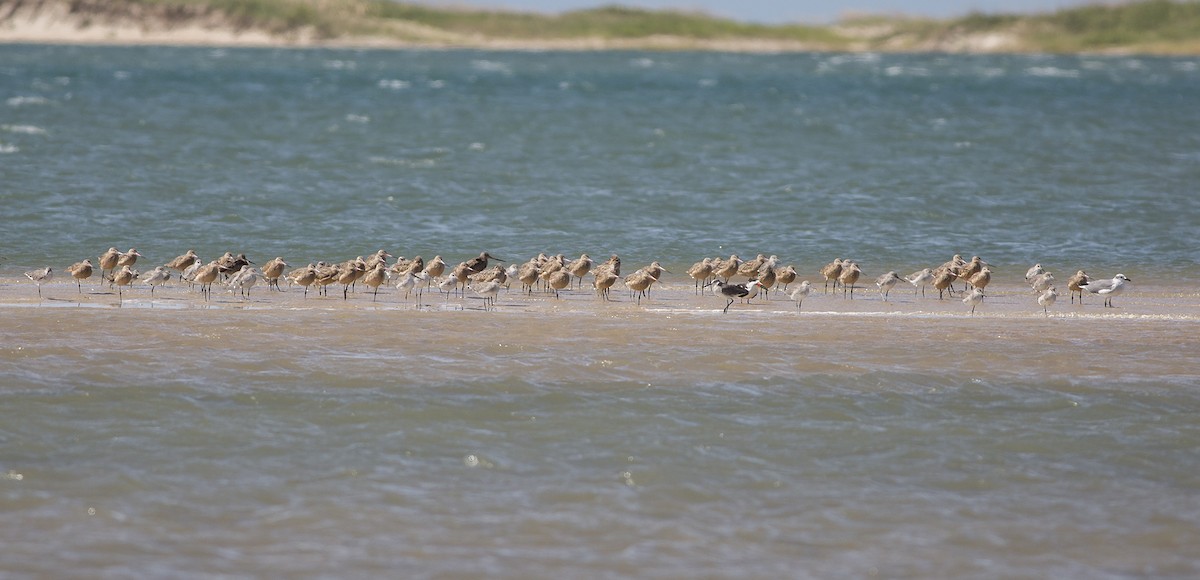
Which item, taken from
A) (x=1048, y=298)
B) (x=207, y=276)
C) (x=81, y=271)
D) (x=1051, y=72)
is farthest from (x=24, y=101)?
(x=1051, y=72)

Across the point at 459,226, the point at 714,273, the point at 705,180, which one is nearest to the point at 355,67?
the point at 705,180

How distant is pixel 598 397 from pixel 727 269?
5.52 metres

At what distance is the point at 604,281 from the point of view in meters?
15.5

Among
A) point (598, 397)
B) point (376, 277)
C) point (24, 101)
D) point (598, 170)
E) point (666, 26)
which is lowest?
point (598, 397)

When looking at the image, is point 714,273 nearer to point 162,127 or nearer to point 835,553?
point 835,553

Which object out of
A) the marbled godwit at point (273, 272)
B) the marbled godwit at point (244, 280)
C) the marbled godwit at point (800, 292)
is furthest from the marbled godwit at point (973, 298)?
the marbled godwit at point (244, 280)

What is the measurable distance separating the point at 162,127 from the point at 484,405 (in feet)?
89.4

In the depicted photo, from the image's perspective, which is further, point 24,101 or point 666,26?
point 666,26

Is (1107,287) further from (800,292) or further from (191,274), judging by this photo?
(191,274)

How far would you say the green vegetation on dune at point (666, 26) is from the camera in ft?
391

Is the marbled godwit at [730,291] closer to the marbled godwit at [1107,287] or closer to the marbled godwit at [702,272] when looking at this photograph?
the marbled godwit at [702,272]

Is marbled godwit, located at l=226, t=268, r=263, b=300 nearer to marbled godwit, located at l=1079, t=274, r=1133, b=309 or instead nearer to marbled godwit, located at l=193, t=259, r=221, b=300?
marbled godwit, located at l=193, t=259, r=221, b=300

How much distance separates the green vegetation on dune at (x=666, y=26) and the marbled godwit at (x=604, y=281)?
102057mm

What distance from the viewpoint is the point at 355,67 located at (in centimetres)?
7381
